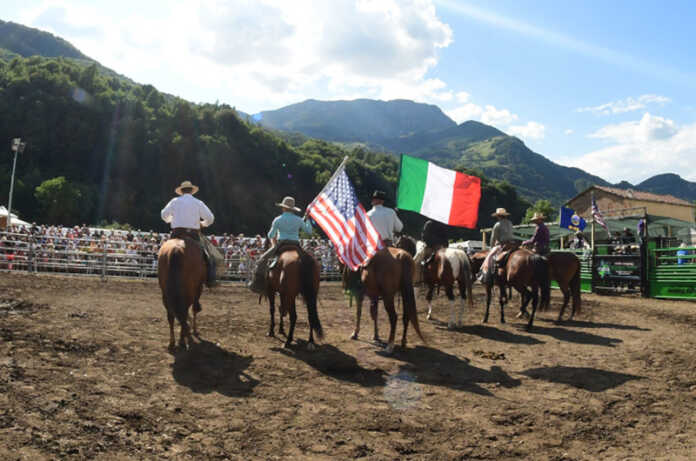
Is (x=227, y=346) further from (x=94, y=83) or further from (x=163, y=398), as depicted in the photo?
(x=94, y=83)

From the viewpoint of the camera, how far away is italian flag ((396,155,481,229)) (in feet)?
27.1

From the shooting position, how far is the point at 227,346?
6848mm

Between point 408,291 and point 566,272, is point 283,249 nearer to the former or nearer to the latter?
point 408,291

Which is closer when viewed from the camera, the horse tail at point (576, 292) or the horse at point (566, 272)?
the horse tail at point (576, 292)

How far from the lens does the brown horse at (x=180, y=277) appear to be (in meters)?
6.29

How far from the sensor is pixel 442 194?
8.32 metres

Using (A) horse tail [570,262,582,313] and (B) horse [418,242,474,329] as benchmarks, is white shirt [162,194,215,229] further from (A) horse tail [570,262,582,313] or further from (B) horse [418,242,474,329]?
(A) horse tail [570,262,582,313]

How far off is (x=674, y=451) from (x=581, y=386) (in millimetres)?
1698

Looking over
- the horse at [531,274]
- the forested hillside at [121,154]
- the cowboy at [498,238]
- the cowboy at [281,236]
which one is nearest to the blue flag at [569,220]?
the cowboy at [498,238]

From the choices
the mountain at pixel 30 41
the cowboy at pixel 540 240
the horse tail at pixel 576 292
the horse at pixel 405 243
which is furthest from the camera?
the mountain at pixel 30 41

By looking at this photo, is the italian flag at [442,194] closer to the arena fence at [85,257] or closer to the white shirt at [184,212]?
the white shirt at [184,212]

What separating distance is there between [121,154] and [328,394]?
194 ft

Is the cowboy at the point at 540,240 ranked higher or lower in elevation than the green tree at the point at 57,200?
lower

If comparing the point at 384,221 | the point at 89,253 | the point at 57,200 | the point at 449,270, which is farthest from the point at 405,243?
the point at 57,200
